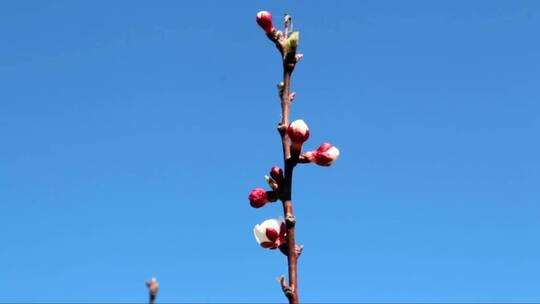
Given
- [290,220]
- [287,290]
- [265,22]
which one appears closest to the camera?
[287,290]

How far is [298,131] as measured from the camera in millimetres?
2699

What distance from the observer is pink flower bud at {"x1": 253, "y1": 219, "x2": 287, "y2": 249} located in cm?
285

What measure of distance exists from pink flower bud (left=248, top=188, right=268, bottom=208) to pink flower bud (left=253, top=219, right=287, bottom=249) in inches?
4.1

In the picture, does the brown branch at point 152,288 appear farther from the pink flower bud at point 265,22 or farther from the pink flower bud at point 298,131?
the pink flower bud at point 265,22

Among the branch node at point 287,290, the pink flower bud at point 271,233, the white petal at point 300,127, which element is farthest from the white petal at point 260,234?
the branch node at point 287,290

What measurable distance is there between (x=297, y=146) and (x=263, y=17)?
0.68 m

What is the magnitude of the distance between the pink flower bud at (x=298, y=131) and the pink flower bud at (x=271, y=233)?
1.36 ft

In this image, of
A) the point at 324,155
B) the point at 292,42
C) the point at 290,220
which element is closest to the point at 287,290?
the point at 290,220

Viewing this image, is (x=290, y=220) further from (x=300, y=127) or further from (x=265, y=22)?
(x=265, y=22)

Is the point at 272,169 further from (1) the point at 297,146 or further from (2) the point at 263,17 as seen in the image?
(2) the point at 263,17

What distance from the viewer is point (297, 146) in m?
2.72

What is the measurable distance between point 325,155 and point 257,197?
372mm

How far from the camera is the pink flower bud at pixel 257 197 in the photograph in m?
2.84

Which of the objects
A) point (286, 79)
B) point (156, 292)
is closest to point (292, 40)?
point (286, 79)
